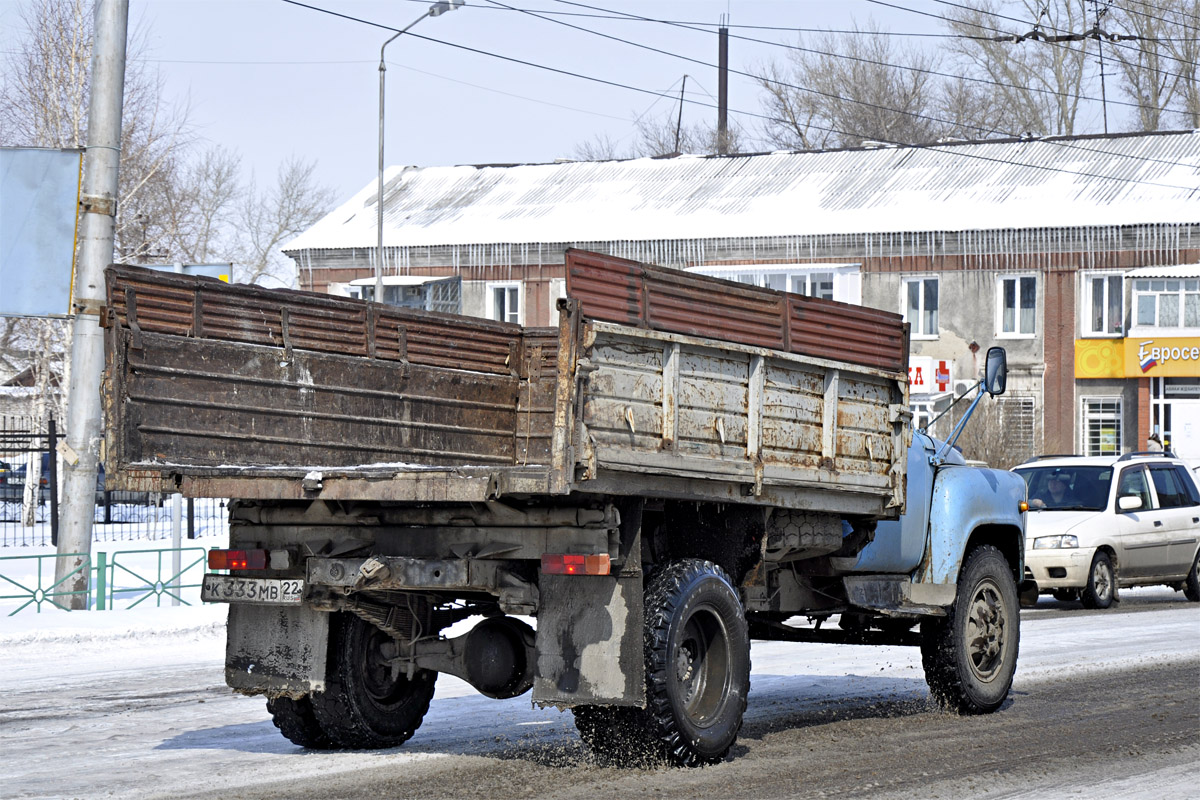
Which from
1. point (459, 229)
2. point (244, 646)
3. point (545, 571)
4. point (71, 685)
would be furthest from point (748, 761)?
point (459, 229)

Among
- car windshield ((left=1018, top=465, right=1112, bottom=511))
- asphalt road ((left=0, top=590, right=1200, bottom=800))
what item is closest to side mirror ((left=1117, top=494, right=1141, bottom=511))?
car windshield ((left=1018, top=465, right=1112, bottom=511))

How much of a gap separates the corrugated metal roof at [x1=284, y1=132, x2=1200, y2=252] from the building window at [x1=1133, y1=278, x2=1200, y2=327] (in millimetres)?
1632

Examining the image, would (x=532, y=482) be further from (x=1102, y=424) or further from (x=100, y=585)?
(x=1102, y=424)

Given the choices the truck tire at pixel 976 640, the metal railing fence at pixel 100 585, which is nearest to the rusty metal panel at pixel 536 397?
the truck tire at pixel 976 640

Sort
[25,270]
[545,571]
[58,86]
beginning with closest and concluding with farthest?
[545,571], [25,270], [58,86]

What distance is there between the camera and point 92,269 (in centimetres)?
1541

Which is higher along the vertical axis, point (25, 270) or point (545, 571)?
point (25, 270)

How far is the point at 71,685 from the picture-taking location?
11.3 metres

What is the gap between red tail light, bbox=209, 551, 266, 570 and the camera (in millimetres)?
7668

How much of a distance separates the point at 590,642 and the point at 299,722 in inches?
75.6

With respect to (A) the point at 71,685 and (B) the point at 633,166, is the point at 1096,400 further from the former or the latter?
(A) the point at 71,685

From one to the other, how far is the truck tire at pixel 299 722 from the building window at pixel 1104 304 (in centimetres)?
3652

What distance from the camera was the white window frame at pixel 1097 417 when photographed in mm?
42000

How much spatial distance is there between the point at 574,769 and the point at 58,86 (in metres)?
28.1
